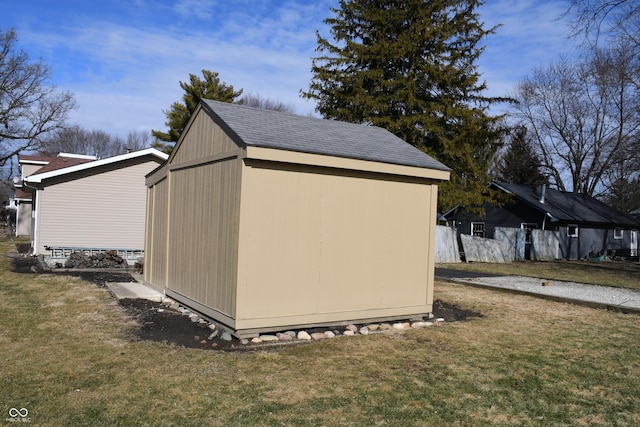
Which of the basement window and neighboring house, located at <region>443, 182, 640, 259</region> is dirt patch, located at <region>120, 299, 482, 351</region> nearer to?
neighboring house, located at <region>443, 182, 640, 259</region>

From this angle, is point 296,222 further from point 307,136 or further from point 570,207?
point 570,207

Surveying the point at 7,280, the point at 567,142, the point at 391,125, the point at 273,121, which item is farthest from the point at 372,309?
the point at 567,142

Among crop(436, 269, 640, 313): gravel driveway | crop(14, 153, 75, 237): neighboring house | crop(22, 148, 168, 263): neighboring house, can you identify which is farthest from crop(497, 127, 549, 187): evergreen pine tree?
crop(14, 153, 75, 237): neighboring house

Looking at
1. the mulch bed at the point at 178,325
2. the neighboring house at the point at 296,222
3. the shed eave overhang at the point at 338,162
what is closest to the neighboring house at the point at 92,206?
the mulch bed at the point at 178,325

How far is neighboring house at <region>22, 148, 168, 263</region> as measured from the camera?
16422 millimetres

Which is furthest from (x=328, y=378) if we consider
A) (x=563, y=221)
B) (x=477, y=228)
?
(x=477, y=228)

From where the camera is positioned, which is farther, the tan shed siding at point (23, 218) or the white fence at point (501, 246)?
the tan shed siding at point (23, 218)

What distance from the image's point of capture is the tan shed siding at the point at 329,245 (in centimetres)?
644

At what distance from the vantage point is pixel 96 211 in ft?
55.8

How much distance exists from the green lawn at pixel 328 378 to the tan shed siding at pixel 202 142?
8.61 ft

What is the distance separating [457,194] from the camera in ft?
72.8

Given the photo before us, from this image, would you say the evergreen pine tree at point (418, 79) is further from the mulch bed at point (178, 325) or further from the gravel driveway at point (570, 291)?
the mulch bed at point (178, 325)

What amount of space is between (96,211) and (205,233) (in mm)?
11208

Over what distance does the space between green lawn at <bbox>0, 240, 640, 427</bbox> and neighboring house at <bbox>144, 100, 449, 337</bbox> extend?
2.15 feet
